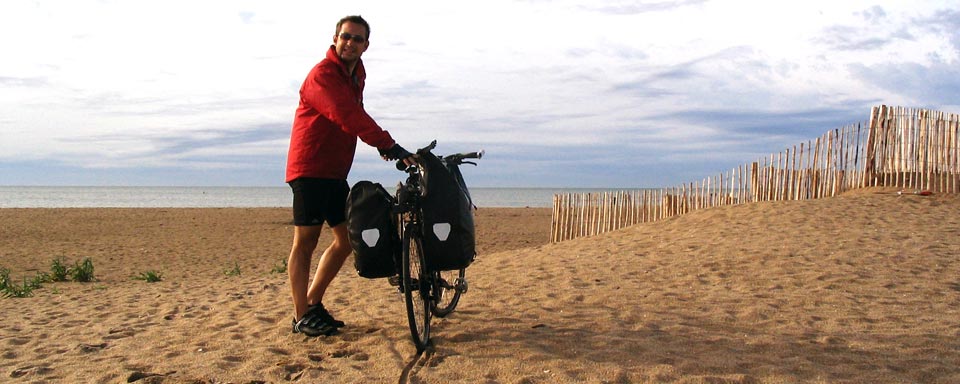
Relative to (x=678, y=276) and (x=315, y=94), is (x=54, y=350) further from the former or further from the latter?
(x=678, y=276)

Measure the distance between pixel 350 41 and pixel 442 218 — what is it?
1.05 m

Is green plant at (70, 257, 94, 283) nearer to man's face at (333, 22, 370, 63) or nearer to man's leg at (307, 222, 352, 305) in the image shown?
man's leg at (307, 222, 352, 305)

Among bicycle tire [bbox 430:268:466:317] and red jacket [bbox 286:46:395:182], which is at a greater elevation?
red jacket [bbox 286:46:395:182]

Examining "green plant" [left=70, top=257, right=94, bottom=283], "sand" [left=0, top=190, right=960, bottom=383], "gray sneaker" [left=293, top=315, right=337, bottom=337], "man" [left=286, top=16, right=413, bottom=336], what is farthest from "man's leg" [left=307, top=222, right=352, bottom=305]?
"green plant" [left=70, top=257, right=94, bottom=283]

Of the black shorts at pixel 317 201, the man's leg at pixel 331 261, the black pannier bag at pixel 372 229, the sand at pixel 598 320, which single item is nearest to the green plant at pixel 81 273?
the sand at pixel 598 320

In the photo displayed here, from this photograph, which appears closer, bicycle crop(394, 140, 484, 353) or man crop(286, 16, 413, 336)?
bicycle crop(394, 140, 484, 353)

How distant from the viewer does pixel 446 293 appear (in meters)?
4.73

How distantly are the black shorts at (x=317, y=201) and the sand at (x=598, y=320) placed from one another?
0.68 m

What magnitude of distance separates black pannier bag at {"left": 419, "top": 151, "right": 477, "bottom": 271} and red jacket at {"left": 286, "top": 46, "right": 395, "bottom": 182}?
0.91 ft

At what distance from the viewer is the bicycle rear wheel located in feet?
12.1

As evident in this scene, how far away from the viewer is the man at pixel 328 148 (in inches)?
151

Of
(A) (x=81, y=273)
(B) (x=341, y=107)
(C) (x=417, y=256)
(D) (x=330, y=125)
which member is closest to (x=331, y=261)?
(C) (x=417, y=256)

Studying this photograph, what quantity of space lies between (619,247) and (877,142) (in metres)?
6.02

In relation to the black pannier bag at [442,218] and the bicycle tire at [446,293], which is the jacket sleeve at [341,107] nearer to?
the black pannier bag at [442,218]
